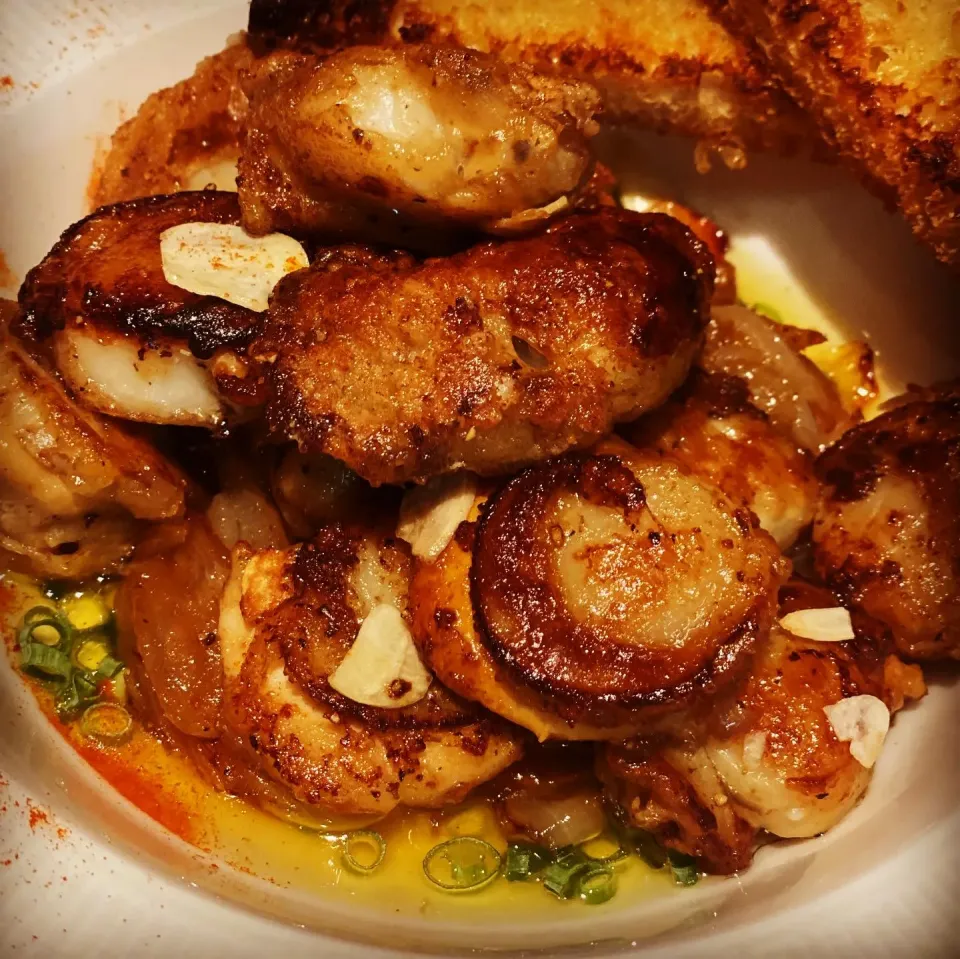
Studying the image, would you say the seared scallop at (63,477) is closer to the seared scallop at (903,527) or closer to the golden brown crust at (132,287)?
the golden brown crust at (132,287)

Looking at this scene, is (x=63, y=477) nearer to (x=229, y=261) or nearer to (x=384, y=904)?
(x=229, y=261)

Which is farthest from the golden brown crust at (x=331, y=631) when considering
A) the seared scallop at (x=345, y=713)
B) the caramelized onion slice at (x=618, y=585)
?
the caramelized onion slice at (x=618, y=585)

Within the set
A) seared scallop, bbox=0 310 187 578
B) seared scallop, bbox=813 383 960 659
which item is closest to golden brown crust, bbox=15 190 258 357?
seared scallop, bbox=0 310 187 578

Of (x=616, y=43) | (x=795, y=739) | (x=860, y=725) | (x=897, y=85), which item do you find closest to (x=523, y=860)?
(x=795, y=739)

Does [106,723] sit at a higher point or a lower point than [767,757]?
higher

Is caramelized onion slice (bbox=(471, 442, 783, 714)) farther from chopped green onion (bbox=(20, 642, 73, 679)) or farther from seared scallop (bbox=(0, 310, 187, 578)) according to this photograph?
chopped green onion (bbox=(20, 642, 73, 679))

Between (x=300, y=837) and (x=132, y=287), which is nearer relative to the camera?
(x=132, y=287)

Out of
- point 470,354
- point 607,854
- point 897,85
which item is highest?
point 470,354

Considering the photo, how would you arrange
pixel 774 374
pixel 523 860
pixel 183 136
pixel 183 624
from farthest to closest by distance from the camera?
pixel 183 136
pixel 774 374
pixel 183 624
pixel 523 860
